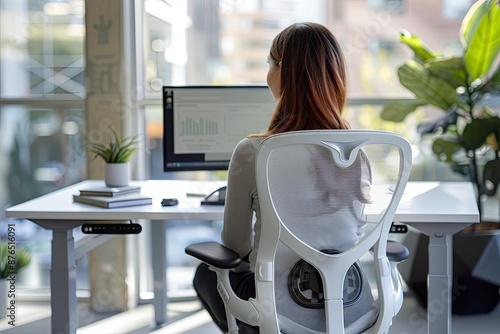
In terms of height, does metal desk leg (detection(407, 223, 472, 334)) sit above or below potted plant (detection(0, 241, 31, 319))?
above

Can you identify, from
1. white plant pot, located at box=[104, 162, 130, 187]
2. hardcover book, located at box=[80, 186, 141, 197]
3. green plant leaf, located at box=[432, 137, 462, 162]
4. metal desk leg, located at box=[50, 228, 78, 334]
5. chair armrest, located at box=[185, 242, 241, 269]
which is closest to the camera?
chair armrest, located at box=[185, 242, 241, 269]

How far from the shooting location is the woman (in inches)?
84.0

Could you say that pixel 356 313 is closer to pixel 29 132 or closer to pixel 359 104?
pixel 359 104

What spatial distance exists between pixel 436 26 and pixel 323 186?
219 centimetres

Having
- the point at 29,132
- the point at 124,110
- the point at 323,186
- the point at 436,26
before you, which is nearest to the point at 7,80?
the point at 29,132

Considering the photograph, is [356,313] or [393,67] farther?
[393,67]

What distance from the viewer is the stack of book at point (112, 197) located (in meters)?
2.79

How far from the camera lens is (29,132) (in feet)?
13.1

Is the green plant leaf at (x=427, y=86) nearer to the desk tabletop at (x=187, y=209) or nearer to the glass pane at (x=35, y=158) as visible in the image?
the desk tabletop at (x=187, y=209)

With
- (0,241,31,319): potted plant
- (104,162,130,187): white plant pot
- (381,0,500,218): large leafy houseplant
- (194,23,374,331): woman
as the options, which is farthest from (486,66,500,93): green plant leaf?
(0,241,31,319): potted plant

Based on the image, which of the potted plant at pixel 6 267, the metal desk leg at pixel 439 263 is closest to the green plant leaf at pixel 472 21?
the metal desk leg at pixel 439 263

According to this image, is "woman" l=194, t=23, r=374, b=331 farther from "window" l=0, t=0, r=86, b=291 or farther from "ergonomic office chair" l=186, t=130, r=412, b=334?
"window" l=0, t=0, r=86, b=291

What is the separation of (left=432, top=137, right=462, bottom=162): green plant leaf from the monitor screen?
936mm

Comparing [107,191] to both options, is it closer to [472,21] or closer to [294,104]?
[294,104]
